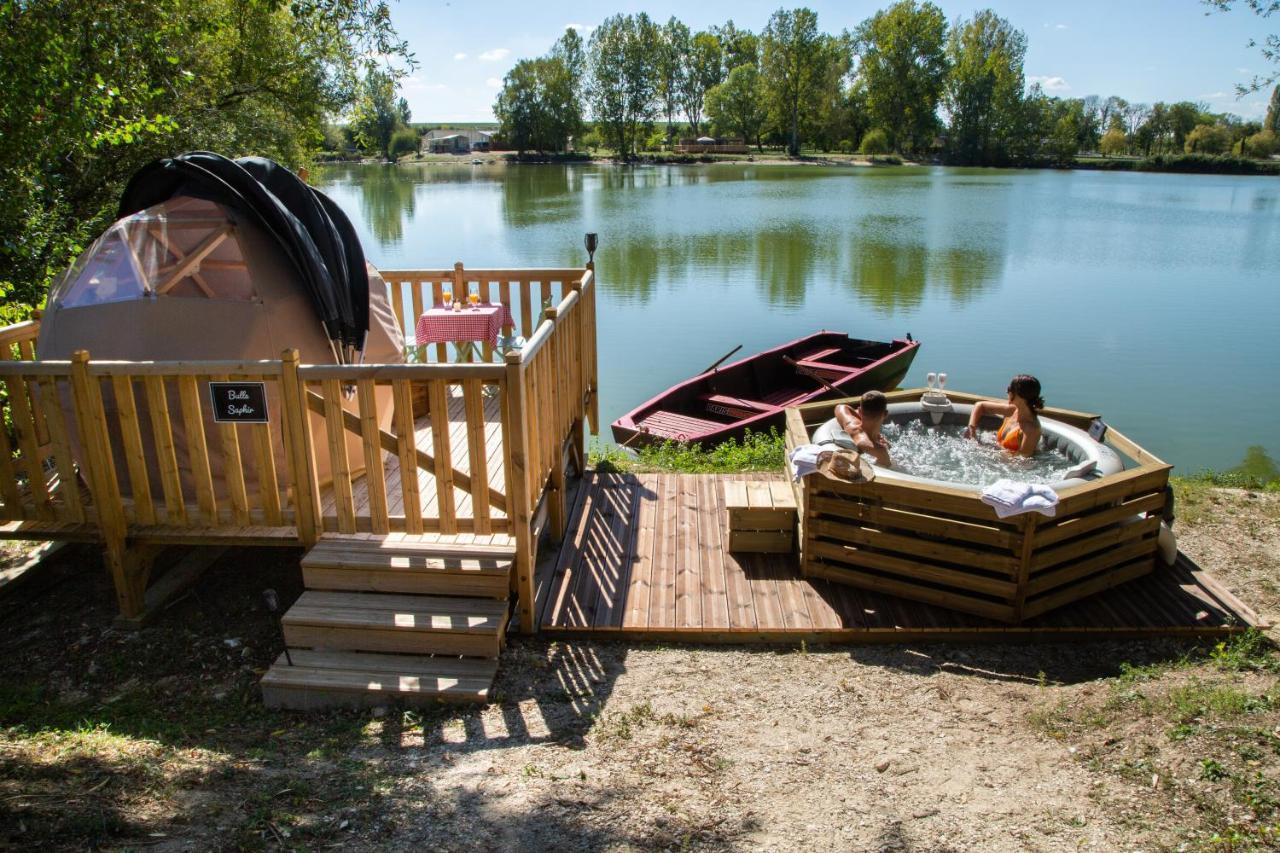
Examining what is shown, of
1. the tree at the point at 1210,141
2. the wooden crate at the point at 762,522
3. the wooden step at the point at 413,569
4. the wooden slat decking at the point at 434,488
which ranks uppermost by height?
the tree at the point at 1210,141

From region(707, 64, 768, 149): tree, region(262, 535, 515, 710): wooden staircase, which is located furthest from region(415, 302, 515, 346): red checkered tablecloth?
region(707, 64, 768, 149): tree

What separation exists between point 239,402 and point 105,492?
1227 millimetres

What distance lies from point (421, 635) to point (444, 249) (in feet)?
89.2

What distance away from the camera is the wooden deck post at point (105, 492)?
5.42 meters

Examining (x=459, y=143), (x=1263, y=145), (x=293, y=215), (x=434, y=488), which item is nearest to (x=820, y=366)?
(x=434, y=488)

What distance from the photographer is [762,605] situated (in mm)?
5984

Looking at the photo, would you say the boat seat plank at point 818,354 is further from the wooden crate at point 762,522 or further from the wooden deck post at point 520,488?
the wooden deck post at point 520,488

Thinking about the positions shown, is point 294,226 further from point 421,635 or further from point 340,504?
point 421,635

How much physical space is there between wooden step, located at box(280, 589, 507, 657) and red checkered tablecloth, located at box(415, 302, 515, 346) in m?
4.33

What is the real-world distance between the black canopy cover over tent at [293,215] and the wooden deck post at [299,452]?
1067mm

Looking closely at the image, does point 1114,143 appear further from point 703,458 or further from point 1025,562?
Result: point 1025,562

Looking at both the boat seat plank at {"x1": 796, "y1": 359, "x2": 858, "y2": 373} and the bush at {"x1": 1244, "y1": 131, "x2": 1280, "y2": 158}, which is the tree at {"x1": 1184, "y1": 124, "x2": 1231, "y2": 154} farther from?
the boat seat plank at {"x1": 796, "y1": 359, "x2": 858, "y2": 373}

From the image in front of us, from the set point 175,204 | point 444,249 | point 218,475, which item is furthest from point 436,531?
point 444,249

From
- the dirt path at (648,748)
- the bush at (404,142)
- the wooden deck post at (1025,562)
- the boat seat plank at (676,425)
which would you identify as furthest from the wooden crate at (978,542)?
the bush at (404,142)
